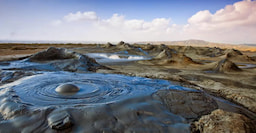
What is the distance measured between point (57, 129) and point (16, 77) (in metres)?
3.04

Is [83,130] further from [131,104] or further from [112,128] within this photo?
[131,104]

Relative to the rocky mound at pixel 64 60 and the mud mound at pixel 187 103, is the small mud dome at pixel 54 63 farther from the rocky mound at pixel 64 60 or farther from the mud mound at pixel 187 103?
the mud mound at pixel 187 103

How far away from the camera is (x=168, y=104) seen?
2627 mm

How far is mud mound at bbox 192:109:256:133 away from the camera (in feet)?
6.16

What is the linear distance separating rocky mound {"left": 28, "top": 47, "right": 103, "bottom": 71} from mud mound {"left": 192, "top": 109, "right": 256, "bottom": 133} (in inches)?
184

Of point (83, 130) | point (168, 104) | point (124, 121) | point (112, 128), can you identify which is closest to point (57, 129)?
point (83, 130)

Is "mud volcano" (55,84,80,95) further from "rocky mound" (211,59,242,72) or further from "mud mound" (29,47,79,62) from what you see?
"rocky mound" (211,59,242,72)

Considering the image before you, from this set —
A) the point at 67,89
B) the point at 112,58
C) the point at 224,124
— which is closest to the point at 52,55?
the point at 67,89

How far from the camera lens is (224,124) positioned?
1970 mm

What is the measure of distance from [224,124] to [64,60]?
5964 mm

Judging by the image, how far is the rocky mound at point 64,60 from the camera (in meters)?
5.90

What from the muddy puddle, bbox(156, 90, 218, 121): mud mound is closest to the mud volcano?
bbox(156, 90, 218, 121): mud mound

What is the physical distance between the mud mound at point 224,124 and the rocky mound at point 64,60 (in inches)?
184

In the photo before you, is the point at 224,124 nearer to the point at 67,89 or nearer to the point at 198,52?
the point at 67,89
